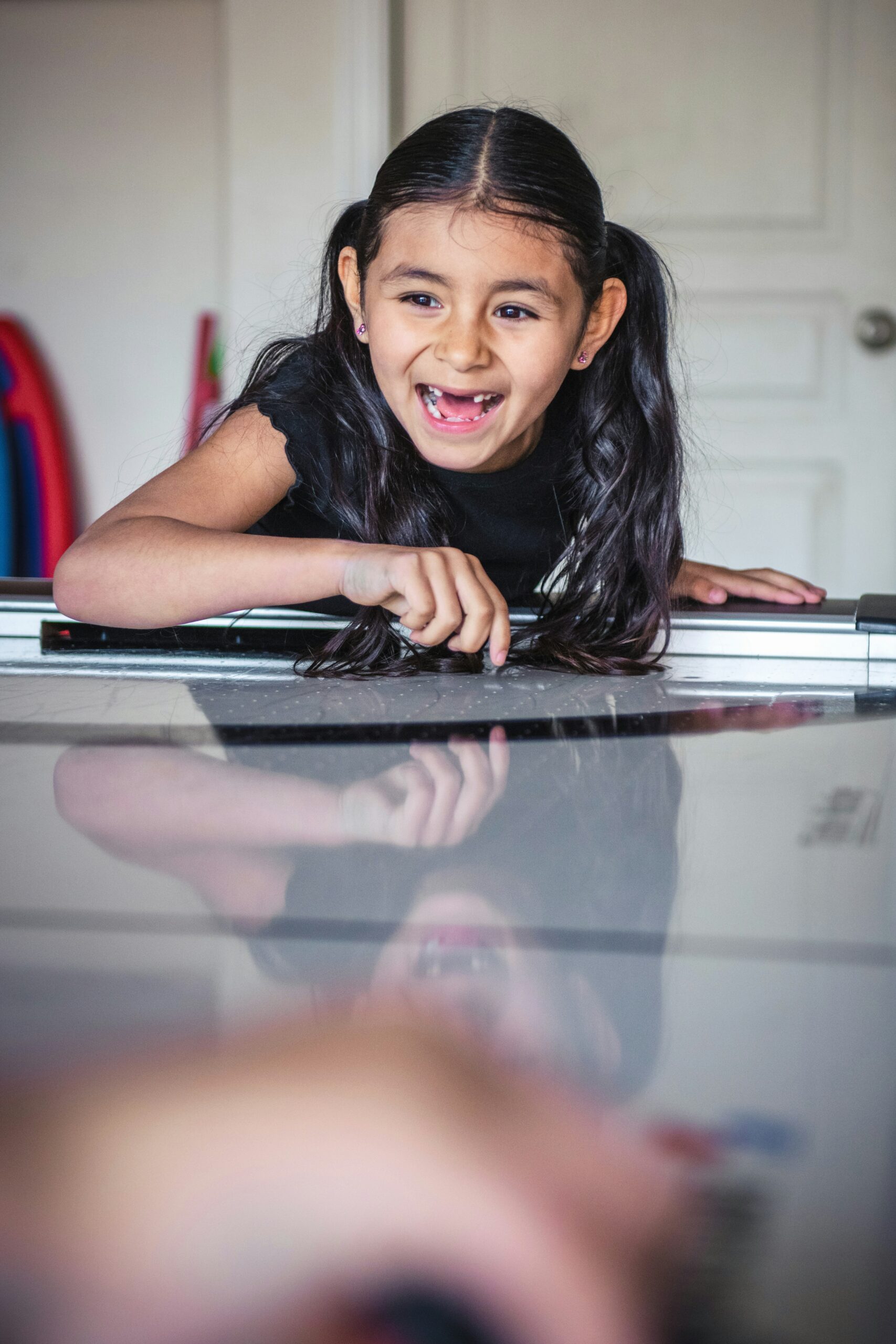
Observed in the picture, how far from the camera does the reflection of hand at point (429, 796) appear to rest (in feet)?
1.42

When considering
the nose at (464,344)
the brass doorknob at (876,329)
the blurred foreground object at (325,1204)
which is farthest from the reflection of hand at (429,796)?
the brass doorknob at (876,329)

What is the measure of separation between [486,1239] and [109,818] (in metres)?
0.29

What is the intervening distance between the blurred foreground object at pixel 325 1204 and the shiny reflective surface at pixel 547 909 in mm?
16

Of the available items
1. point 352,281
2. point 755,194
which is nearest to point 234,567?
point 352,281

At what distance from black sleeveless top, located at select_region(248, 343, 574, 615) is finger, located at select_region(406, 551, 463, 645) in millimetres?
285

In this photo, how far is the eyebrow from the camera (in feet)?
3.25

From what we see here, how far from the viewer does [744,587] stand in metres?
1.16

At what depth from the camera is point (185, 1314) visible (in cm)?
18

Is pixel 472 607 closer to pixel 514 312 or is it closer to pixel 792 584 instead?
pixel 514 312

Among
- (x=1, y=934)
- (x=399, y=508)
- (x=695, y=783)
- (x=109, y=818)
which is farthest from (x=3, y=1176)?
(x=399, y=508)

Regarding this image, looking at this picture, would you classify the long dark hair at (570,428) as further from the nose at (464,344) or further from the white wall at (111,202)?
the white wall at (111,202)

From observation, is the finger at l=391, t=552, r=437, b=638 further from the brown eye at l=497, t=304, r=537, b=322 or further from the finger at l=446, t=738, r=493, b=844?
the brown eye at l=497, t=304, r=537, b=322

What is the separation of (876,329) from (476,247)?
174 centimetres

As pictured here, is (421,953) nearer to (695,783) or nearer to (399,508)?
(695,783)
